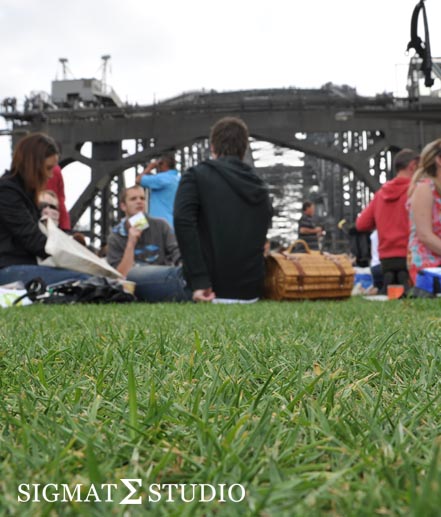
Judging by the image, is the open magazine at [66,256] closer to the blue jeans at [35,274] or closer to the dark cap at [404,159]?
the blue jeans at [35,274]

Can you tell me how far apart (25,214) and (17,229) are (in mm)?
128

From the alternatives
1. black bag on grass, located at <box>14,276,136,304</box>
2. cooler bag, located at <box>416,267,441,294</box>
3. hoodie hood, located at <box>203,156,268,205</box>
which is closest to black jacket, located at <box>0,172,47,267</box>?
black bag on grass, located at <box>14,276,136,304</box>

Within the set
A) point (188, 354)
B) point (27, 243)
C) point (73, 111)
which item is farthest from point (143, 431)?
point (73, 111)

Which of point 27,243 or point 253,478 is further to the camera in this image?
point 27,243

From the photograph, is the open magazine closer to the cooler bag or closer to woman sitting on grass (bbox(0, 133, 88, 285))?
woman sitting on grass (bbox(0, 133, 88, 285))

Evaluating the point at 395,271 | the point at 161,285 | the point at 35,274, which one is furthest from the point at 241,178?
the point at 395,271

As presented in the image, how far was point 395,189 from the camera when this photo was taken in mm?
5609

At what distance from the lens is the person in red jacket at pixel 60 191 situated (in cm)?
545

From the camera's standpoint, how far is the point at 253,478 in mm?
532

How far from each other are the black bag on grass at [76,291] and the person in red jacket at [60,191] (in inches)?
53.3

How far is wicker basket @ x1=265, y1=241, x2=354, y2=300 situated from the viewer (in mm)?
4645

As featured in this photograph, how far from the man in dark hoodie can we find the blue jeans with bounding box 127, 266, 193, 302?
24 cm

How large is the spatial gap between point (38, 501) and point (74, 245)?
14.0 ft

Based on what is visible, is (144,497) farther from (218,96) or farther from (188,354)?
(218,96)
